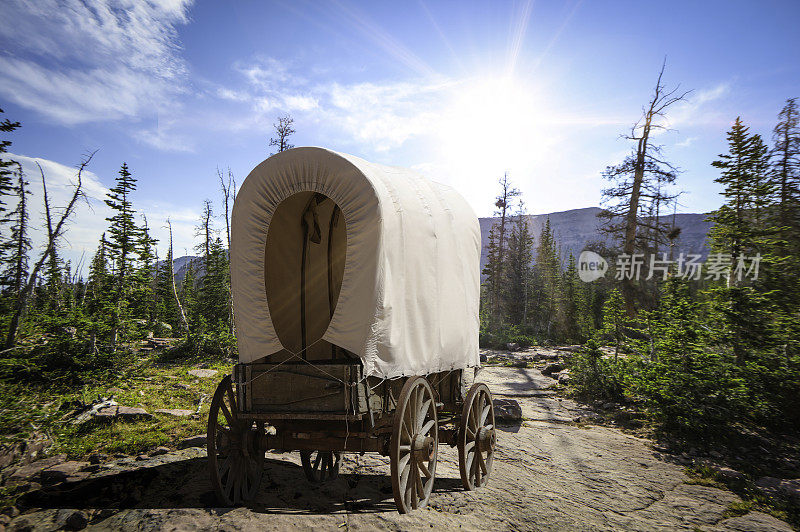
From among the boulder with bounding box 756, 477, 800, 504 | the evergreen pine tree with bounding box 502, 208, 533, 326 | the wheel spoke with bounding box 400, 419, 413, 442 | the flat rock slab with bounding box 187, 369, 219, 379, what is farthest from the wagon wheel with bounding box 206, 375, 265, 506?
the evergreen pine tree with bounding box 502, 208, 533, 326

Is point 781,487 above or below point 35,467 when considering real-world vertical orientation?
below

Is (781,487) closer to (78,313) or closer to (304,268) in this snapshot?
(304,268)

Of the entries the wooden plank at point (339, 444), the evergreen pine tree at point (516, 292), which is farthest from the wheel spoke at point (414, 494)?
the evergreen pine tree at point (516, 292)

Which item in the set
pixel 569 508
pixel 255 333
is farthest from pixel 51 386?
pixel 569 508

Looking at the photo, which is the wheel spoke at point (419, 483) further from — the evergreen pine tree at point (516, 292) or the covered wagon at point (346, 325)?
the evergreen pine tree at point (516, 292)

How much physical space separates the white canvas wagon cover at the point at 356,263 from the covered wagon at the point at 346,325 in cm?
1

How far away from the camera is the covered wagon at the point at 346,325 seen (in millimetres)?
3766

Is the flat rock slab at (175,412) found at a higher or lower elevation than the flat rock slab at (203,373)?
higher

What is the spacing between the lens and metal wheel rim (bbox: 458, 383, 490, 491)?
Result: 16.4 feet

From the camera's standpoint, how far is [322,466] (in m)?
5.38

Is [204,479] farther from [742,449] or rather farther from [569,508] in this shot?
[742,449]

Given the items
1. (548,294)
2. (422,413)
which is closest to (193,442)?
(422,413)

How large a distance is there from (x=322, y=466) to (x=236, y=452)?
1382mm

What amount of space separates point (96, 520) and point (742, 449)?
32.9 ft
